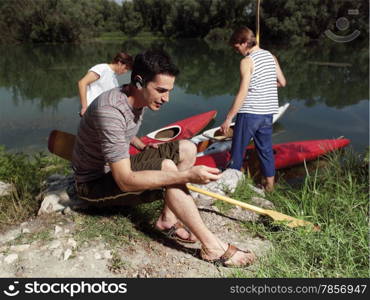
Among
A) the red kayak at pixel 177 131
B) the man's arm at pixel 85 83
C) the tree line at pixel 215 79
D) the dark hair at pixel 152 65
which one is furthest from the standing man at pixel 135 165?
the tree line at pixel 215 79

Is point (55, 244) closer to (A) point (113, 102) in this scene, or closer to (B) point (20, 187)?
(A) point (113, 102)

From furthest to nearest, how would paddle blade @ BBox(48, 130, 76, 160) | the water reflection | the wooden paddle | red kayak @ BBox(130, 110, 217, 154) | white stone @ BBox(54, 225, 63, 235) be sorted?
the water reflection
red kayak @ BBox(130, 110, 217, 154)
paddle blade @ BBox(48, 130, 76, 160)
the wooden paddle
white stone @ BBox(54, 225, 63, 235)

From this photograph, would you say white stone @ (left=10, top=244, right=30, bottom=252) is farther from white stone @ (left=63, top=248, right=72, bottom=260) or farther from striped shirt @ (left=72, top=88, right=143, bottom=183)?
striped shirt @ (left=72, top=88, right=143, bottom=183)

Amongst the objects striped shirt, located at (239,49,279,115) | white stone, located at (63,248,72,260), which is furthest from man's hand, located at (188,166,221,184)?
striped shirt, located at (239,49,279,115)

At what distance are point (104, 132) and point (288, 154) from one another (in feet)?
13.4

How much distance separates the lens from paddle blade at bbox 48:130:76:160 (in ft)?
9.83

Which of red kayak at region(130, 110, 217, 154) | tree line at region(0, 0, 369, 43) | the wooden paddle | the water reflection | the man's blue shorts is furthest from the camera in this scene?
tree line at region(0, 0, 369, 43)

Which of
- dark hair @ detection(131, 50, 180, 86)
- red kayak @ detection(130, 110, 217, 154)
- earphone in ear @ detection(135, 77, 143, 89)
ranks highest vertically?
dark hair @ detection(131, 50, 180, 86)

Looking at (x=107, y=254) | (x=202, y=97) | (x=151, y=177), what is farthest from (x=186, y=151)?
(x=202, y=97)

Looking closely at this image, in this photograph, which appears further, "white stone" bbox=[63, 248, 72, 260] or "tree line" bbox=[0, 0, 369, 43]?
"tree line" bbox=[0, 0, 369, 43]
